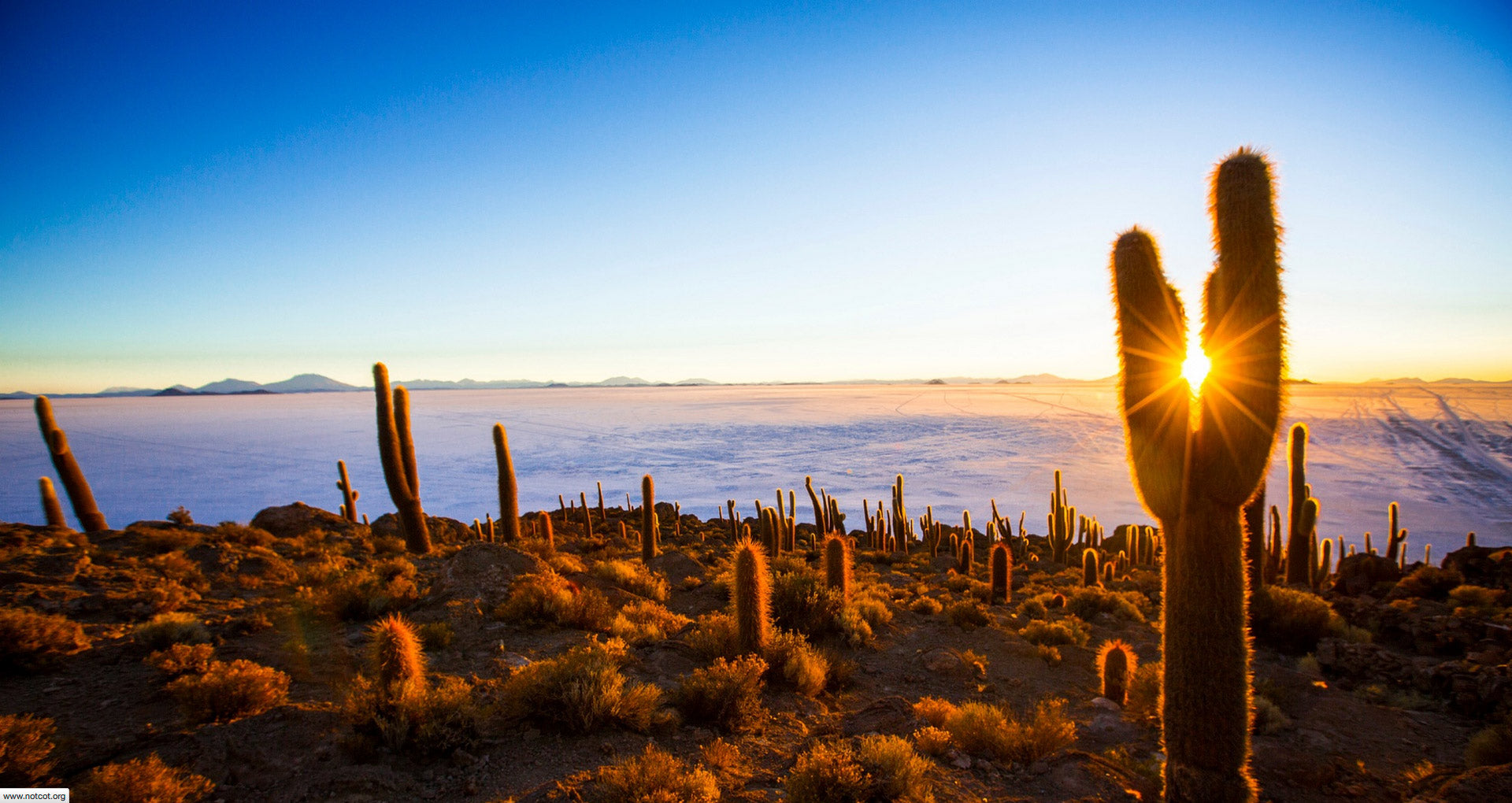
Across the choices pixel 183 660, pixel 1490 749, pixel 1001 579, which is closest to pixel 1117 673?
pixel 1490 749

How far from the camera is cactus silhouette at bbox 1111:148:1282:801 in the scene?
4523 millimetres

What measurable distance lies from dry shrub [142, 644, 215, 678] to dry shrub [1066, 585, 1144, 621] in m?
14.2

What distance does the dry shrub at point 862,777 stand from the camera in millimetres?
4684

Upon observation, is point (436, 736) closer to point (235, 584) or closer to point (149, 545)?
point (235, 584)

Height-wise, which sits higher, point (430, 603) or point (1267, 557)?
point (430, 603)

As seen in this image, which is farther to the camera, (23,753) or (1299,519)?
(1299,519)

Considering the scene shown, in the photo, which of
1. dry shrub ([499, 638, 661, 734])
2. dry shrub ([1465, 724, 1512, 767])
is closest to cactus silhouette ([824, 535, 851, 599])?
dry shrub ([499, 638, 661, 734])

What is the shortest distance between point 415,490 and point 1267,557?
2256cm

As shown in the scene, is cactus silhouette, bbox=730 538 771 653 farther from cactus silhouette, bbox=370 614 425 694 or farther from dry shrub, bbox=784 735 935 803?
cactus silhouette, bbox=370 614 425 694

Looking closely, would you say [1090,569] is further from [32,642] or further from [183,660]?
[32,642]

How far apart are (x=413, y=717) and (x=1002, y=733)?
5.70m

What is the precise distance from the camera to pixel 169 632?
676 centimetres

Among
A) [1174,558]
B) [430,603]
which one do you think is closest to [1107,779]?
[1174,558]

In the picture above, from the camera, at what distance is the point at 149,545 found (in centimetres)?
1217
